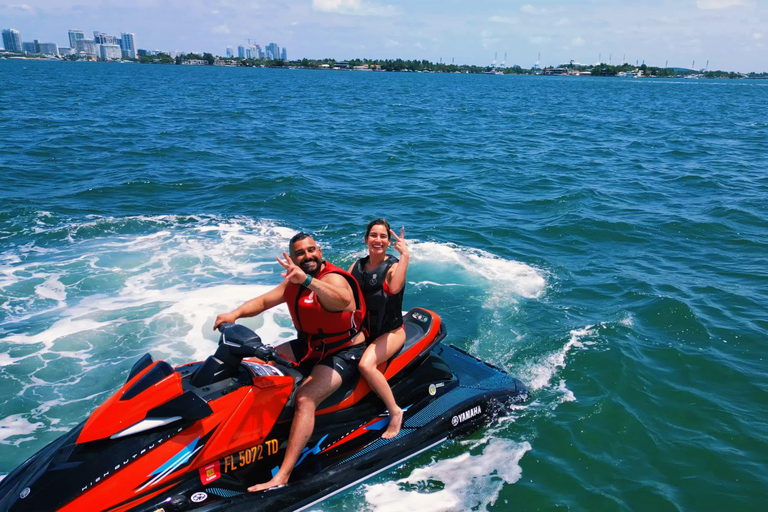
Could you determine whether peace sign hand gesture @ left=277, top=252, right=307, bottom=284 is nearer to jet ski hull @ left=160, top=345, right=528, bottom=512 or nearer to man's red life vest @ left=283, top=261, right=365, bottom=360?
man's red life vest @ left=283, top=261, right=365, bottom=360

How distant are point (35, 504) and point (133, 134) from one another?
21923 mm

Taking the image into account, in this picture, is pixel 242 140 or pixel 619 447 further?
pixel 242 140

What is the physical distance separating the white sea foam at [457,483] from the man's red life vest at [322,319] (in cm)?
130

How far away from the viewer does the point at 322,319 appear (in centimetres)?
416

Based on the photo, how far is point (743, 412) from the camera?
5941 mm

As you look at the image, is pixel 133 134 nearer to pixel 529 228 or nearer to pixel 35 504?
pixel 529 228

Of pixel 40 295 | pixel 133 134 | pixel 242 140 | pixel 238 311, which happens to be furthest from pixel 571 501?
pixel 133 134

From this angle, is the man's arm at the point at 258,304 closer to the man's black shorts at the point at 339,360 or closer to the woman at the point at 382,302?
the man's black shorts at the point at 339,360

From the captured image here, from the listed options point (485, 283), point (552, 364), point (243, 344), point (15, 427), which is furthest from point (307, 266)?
point (485, 283)

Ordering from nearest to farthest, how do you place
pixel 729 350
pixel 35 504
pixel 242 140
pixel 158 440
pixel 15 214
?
pixel 35 504 < pixel 158 440 < pixel 729 350 < pixel 15 214 < pixel 242 140

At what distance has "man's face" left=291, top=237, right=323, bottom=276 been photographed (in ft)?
12.8

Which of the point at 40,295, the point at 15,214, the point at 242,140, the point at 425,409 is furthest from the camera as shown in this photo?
the point at 242,140

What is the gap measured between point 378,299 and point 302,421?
107 cm

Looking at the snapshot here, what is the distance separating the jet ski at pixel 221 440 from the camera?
11.7 feet
